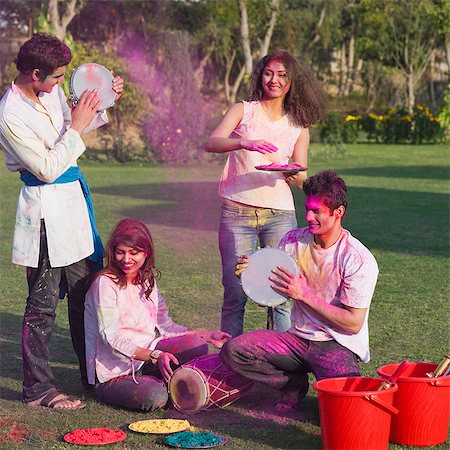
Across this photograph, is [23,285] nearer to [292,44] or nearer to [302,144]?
[302,144]

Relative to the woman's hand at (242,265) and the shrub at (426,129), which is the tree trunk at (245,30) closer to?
the shrub at (426,129)

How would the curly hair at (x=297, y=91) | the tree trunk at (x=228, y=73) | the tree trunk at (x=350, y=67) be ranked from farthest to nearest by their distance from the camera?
the tree trunk at (x=350, y=67) → the tree trunk at (x=228, y=73) → the curly hair at (x=297, y=91)

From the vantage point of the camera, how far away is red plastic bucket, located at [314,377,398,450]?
4.45m

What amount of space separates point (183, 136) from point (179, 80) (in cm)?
128

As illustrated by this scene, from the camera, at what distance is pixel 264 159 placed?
5.90 m

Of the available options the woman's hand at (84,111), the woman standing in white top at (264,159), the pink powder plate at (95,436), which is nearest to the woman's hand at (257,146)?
the woman standing in white top at (264,159)

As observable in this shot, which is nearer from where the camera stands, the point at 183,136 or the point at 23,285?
the point at 23,285

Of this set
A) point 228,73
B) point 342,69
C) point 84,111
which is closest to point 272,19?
point 228,73

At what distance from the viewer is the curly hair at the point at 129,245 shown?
216 inches

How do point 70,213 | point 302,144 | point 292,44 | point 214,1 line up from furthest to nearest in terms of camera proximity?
point 292,44 < point 214,1 < point 302,144 < point 70,213

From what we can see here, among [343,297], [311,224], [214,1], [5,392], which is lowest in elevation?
[5,392]

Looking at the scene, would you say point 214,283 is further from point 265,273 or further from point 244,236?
point 265,273

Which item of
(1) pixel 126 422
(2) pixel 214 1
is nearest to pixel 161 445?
(1) pixel 126 422

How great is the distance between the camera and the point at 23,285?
28.4ft
